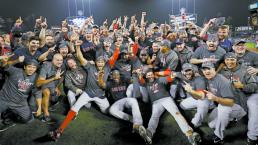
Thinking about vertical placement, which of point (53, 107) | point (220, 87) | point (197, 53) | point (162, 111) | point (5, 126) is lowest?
point (5, 126)

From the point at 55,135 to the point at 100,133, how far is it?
2.24ft

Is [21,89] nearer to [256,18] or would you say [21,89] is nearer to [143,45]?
[143,45]

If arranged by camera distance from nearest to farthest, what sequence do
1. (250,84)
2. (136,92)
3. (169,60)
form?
(250,84) < (136,92) < (169,60)

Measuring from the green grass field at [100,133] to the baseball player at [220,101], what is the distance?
126 millimetres

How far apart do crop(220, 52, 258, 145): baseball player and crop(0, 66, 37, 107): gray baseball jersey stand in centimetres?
301

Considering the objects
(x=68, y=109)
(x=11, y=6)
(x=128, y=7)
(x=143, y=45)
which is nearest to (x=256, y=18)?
(x=128, y=7)

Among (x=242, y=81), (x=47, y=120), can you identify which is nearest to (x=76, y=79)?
(x=47, y=120)

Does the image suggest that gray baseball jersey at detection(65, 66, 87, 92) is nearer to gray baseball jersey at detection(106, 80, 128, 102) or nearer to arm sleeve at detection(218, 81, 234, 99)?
gray baseball jersey at detection(106, 80, 128, 102)

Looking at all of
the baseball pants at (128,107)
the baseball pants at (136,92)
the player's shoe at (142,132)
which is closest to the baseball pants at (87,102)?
the baseball pants at (128,107)

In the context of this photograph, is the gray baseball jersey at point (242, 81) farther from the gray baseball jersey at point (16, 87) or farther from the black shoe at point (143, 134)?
the gray baseball jersey at point (16, 87)

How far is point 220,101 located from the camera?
12.3 ft

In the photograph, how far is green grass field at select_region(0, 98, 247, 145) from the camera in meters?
3.78

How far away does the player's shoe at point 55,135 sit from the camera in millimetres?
3793

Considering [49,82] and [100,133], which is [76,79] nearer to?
[49,82]
